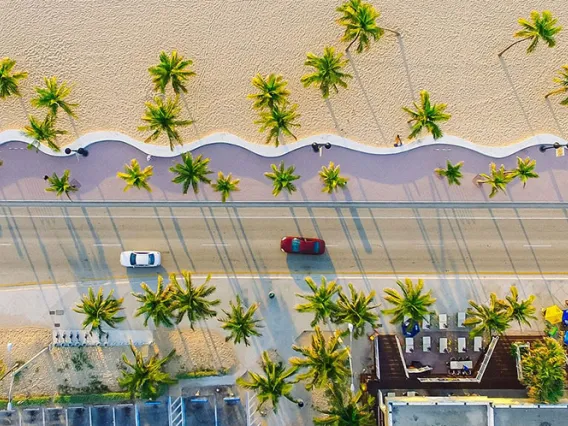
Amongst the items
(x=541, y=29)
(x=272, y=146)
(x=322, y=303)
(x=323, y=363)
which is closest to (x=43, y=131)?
(x=272, y=146)

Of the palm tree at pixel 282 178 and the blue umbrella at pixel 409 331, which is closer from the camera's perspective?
the palm tree at pixel 282 178

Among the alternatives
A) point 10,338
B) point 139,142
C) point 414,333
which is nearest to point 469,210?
point 414,333

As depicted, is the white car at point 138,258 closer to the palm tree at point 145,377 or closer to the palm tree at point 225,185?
the palm tree at point 145,377

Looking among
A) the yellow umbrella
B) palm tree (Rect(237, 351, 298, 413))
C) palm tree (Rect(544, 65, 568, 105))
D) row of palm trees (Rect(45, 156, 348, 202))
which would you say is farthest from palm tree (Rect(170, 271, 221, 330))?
palm tree (Rect(544, 65, 568, 105))

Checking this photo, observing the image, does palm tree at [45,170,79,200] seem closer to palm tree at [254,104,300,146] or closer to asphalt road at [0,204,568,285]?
asphalt road at [0,204,568,285]

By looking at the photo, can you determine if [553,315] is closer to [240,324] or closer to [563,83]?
[563,83]

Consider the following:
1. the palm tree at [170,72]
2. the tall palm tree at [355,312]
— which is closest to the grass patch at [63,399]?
the tall palm tree at [355,312]
